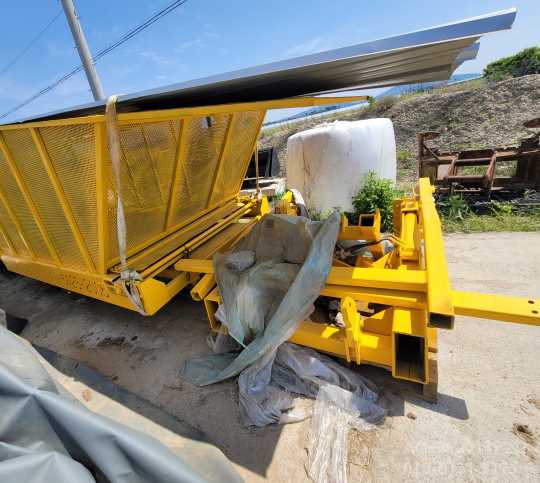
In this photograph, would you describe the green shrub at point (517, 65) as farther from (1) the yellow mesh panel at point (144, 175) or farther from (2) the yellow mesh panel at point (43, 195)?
(2) the yellow mesh panel at point (43, 195)

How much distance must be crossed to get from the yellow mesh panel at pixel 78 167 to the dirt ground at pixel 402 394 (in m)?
1.26

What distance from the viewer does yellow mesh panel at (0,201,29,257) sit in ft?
11.0

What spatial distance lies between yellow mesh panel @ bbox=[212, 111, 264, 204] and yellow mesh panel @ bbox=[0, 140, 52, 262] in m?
2.07

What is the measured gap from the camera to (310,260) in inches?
81.3

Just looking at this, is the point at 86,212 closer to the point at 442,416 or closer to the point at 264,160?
the point at 442,416

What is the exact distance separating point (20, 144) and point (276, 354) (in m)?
2.85

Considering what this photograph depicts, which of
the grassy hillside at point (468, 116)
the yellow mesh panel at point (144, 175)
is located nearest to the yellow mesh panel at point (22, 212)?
the yellow mesh panel at point (144, 175)

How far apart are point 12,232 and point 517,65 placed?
23.7 m

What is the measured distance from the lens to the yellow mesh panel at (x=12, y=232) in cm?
337

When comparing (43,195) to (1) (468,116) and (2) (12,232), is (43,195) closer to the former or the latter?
(2) (12,232)

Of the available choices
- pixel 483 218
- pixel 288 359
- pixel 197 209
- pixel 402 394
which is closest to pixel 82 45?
pixel 197 209

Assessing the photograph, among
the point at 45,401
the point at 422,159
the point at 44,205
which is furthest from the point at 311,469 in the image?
the point at 422,159

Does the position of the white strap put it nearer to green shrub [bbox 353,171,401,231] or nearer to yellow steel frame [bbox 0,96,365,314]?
yellow steel frame [bbox 0,96,365,314]

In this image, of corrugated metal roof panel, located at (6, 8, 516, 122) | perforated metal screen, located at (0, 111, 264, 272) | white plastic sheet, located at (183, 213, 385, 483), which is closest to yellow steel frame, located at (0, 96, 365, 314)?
perforated metal screen, located at (0, 111, 264, 272)
